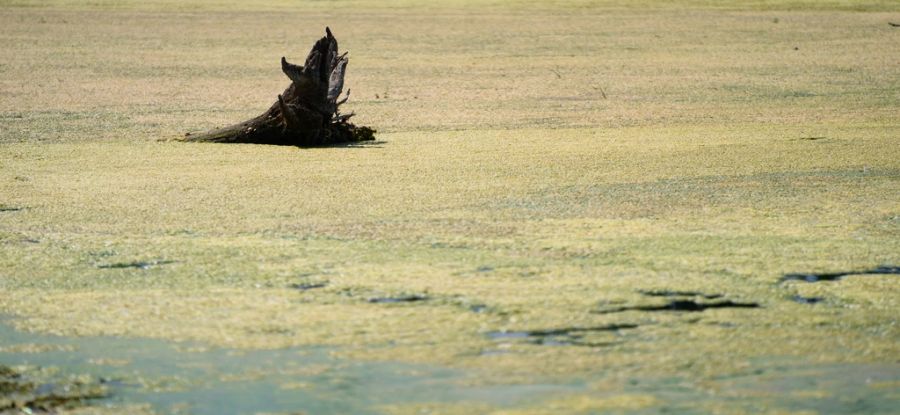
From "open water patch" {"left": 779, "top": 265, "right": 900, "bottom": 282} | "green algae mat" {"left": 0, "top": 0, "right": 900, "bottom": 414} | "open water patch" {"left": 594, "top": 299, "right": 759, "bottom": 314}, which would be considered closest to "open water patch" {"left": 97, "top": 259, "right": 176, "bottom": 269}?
"green algae mat" {"left": 0, "top": 0, "right": 900, "bottom": 414}

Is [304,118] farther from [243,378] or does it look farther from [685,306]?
[243,378]

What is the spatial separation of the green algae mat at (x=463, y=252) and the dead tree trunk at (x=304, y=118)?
0.69 ft

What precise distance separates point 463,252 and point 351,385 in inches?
38.0

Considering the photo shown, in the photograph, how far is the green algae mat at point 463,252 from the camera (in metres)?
2.21

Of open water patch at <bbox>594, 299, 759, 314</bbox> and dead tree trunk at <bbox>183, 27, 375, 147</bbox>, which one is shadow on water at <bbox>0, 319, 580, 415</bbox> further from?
dead tree trunk at <bbox>183, 27, 375, 147</bbox>

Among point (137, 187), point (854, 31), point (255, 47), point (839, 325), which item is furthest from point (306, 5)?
point (839, 325)

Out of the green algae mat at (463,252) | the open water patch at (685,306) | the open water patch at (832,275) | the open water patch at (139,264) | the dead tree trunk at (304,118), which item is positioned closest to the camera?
the green algae mat at (463,252)

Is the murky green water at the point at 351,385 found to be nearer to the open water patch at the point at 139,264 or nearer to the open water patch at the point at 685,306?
the open water patch at the point at 685,306

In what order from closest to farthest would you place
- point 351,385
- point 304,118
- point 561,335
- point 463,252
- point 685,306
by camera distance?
point 351,385, point 561,335, point 685,306, point 463,252, point 304,118

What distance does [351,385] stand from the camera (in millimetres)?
2186

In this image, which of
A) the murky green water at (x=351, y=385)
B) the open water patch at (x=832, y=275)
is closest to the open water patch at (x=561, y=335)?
the murky green water at (x=351, y=385)

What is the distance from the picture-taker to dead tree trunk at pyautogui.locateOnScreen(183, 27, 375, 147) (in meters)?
4.98

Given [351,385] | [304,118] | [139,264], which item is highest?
[304,118]

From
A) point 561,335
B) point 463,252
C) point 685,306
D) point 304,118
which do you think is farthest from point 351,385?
point 304,118
